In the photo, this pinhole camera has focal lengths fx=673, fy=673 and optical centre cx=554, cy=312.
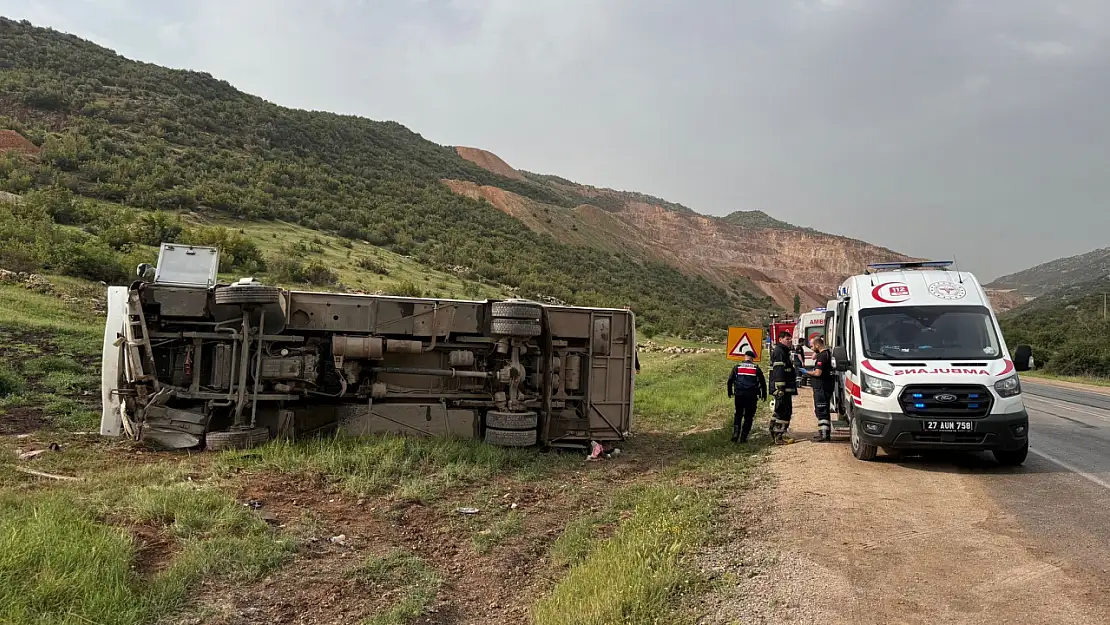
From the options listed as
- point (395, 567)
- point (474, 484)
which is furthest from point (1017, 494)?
point (395, 567)

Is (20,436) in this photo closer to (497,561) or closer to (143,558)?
(143,558)

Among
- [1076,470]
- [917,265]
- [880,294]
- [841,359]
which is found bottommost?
[1076,470]

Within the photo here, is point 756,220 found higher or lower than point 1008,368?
higher

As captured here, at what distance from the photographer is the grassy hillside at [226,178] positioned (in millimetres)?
31234

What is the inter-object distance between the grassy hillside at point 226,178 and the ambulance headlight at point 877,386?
70.2ft

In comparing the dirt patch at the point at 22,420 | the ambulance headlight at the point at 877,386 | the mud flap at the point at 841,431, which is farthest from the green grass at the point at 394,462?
the mud flap at the point at 841,431

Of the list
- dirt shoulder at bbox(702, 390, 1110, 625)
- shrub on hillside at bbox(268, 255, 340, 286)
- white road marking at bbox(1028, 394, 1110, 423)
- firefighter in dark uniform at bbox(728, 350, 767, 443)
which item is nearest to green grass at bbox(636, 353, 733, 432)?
firefighter in dark uniform at bbox(728, 350, 767, 443)

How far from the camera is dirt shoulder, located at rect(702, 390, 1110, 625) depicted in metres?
4.25

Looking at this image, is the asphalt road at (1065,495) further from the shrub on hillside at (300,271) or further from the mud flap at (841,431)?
the shrub on hillside at (300,271)

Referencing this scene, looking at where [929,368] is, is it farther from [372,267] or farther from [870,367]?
[372,267]

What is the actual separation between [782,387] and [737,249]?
334 ft

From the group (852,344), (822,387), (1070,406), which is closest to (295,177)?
(822,387)

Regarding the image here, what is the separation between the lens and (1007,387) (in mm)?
8266

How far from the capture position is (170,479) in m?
7.12
